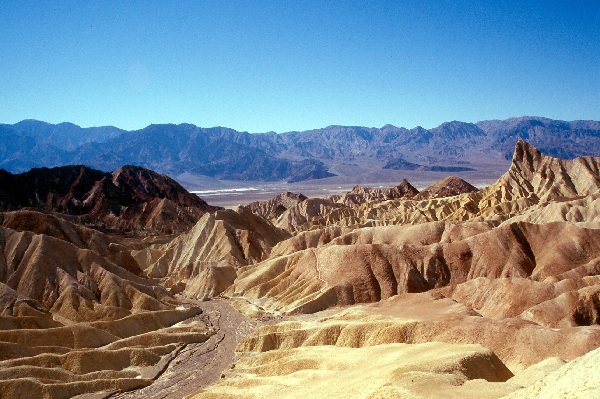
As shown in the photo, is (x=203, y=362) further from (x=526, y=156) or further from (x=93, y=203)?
(x=93, y=203)

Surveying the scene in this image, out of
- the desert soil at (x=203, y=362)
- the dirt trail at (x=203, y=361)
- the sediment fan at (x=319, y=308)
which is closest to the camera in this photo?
the sediment fan at (x=319, y=308)

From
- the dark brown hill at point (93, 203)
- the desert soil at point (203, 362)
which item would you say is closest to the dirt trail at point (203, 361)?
the desert soil at point (203, 362)

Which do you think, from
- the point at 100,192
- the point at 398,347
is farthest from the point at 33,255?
the point at 100,192

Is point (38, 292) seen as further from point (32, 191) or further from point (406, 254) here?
point (32, 191)

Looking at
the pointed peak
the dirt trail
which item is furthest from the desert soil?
the pointed peak

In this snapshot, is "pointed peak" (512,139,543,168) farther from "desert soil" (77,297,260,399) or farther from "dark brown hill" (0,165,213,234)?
"desert soil" (77,297,260,399)

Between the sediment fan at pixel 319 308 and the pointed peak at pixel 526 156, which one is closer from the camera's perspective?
the sediment fan at pixel 319 308

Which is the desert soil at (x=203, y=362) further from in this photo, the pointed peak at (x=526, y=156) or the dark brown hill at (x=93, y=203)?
the pointed peak at (x=526, y=156)
